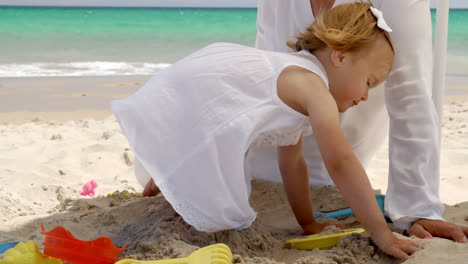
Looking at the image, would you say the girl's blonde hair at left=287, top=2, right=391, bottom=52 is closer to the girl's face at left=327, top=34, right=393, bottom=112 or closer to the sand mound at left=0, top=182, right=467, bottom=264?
the girl's face at left=327, top=34, right=393, bottom=112

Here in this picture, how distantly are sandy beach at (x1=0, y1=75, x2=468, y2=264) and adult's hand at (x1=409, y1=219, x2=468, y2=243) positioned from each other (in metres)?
0.09

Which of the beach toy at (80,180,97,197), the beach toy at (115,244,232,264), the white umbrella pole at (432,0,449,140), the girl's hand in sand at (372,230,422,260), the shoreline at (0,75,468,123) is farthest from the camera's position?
the shoreline at (0,75,468,123)

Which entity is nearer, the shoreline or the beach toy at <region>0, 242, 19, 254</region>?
the beach toy at <region>0, 242, 19, 254</region>

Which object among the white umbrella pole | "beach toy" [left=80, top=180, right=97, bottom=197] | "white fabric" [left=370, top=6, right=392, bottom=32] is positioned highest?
"white fabric" [left=370, top=6, right=392, bottom=32]

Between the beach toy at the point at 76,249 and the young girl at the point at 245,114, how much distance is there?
0.73 feet

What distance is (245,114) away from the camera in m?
1.60

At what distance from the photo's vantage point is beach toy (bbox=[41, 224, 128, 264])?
139cm

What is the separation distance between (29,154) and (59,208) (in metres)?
0.80

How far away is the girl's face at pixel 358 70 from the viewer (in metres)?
1.68

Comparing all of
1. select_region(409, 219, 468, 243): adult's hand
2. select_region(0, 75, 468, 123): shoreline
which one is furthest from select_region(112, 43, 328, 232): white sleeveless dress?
select_region(0, 75, 468, 123): shoreline

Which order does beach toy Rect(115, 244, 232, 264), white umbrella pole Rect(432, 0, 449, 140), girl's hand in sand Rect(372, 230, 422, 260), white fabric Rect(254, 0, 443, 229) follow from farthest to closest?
white umbrella pole Rect(432, 0, 449, 140) < white fabric Rect(254, 0, 443, 229) < girl's hand in sand Rect(372, 230, 422, 260) < beach toy Rect(115, 244, 232, 264)

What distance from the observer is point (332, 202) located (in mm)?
2117

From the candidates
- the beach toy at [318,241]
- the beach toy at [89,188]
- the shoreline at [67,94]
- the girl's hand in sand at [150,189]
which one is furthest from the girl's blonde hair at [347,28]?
the shoreline at [67,94]

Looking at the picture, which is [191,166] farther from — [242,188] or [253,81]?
[253,81]
